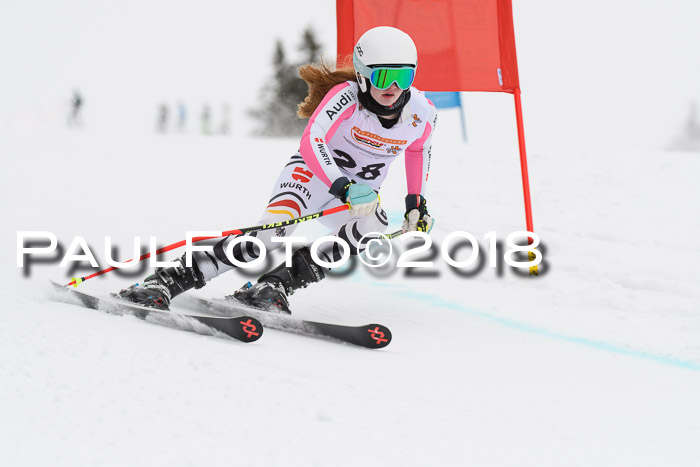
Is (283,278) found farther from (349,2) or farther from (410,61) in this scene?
(349,2)

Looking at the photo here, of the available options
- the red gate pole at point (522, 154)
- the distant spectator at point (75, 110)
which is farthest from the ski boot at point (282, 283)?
the distant spectator at point (75, 110)

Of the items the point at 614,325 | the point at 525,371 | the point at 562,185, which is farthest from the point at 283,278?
the point at 562,185

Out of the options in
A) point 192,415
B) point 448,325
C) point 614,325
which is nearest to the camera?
point 192,415

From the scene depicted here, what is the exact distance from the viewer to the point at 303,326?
11.9 feet

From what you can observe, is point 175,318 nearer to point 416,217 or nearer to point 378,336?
point 378,336

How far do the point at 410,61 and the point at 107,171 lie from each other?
7.66m

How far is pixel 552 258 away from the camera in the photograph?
6.05 meters

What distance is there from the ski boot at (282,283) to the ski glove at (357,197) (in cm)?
59

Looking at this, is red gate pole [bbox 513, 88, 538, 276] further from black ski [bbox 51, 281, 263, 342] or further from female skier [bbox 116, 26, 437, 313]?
black ski [bbox 51, 281, 263, 342]

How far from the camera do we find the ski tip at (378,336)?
3.41 meters

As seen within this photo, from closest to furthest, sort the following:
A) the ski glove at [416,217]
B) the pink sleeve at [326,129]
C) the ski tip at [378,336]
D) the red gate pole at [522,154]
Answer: the ski tip at [378,336] < the pink sleeve at [326,129] < the ski glove at [416,217] < the red gate pole at [522,154]

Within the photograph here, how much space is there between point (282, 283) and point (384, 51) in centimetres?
143

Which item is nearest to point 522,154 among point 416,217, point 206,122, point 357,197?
point 416,217

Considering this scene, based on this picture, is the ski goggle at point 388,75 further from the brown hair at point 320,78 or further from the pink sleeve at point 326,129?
the brown hair at point 320,78
